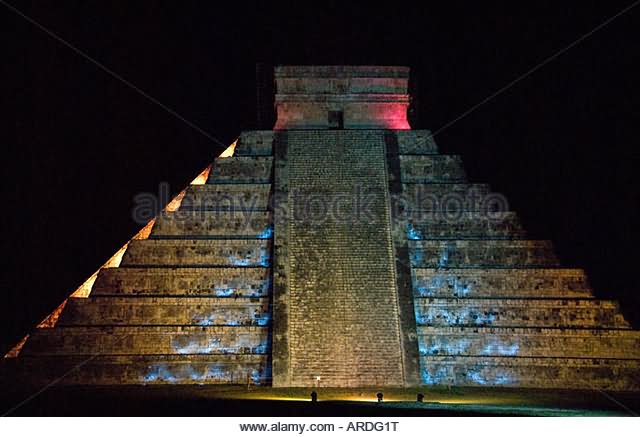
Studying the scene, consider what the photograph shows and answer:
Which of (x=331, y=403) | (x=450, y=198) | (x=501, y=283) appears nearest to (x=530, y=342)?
(x=501, y=283)

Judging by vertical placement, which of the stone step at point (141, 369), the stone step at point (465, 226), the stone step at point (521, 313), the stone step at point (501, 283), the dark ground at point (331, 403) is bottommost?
the dark ground at point (331, 403)

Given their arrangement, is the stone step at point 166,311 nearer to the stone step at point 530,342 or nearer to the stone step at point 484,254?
the stone step at point 530,342

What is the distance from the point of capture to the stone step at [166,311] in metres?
14.2

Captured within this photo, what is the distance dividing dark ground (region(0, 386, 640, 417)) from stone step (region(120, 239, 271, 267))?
3454 millimetres

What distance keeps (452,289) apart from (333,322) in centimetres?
307

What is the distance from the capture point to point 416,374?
13539mm

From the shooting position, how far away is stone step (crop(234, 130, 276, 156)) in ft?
59.8

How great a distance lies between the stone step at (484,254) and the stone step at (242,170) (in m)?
4.73

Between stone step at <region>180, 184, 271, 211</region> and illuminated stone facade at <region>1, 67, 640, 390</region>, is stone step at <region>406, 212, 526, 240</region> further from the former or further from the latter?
stone step at <region>180, 184, 271, 211</region>

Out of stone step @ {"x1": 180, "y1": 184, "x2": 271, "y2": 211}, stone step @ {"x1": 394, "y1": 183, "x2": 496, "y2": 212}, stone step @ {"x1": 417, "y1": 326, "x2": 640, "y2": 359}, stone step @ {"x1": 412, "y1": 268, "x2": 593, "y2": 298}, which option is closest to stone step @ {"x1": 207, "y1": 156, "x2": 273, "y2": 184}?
stone step @ {"x1": 180, "y1": 184, "x2": 271, "y2": 211}

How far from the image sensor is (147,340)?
13.9 m

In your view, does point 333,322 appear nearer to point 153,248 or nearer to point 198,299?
point 198,299

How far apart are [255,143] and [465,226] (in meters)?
6.51

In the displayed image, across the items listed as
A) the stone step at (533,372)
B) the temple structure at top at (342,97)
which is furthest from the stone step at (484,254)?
the temple structure at top at (342,97)
